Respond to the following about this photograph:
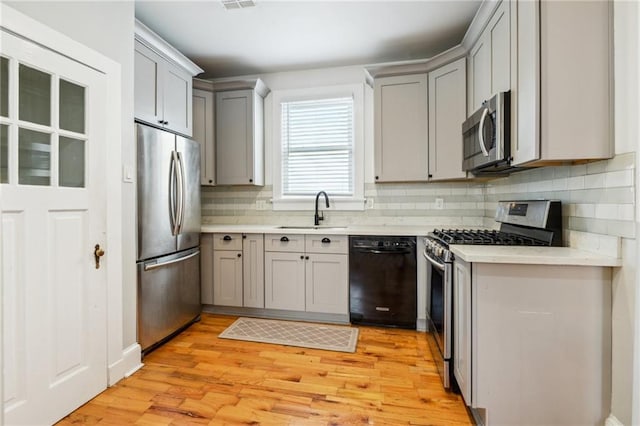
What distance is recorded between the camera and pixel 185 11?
97.9 inches

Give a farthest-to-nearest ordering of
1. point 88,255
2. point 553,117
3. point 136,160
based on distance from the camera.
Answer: point 136,160 → point 88,255 → point 553,117

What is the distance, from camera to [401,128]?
10.2 ft

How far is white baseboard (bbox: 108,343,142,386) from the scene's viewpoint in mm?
1995

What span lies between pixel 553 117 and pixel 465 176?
136 centimetres

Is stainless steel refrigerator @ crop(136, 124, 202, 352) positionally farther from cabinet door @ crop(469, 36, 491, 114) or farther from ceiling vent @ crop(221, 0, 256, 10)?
cabinet door @ crop(469, 36, 491, 114)

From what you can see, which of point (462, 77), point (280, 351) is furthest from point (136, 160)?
point (462, 77)

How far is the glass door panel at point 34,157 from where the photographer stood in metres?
1.53

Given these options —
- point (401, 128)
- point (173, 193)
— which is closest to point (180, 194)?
point (173, 193)

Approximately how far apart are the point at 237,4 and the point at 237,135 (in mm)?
1365

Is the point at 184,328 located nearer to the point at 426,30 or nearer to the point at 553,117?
the point at 553,117

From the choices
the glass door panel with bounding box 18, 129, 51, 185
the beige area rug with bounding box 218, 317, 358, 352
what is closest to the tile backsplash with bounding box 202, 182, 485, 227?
the beige area rug with bounding box 218, 317, 358, 352

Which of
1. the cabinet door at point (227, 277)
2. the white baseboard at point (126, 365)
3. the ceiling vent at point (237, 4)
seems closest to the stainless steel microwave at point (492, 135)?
the ceiling vent at point (237, 4)

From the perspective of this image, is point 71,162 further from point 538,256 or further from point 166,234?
Result: point 538,256

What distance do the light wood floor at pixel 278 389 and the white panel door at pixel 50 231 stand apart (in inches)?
11.4
